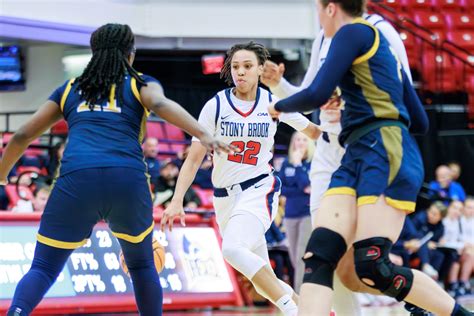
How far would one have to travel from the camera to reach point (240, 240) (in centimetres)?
645

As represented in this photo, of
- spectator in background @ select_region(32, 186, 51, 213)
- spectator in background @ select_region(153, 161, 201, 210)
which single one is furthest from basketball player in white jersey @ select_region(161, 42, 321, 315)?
spectator in background @ select_region(153, 161, 201, 210)

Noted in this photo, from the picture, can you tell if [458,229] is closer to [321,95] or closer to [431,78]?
[431,78]

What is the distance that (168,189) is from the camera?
11836 millimetres

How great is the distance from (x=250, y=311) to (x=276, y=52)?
7640mm

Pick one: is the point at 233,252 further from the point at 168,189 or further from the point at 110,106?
the point at 168,189

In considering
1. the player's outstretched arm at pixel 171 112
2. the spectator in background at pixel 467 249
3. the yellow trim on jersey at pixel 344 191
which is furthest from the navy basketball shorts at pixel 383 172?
the spectator in background at pixel 467 249

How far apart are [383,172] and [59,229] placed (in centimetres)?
183

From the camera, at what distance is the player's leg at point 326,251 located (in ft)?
15.2

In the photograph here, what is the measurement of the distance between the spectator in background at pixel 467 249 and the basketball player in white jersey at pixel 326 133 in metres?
7.78

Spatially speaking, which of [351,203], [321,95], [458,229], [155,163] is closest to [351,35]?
[321,95]

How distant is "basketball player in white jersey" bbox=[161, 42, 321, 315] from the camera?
21.4ft

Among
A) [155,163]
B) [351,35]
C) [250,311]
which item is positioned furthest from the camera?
[155,163]

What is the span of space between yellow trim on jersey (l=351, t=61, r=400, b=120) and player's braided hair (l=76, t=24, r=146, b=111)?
4.27 ft

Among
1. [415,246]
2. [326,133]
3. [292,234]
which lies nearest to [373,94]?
[326,133]
